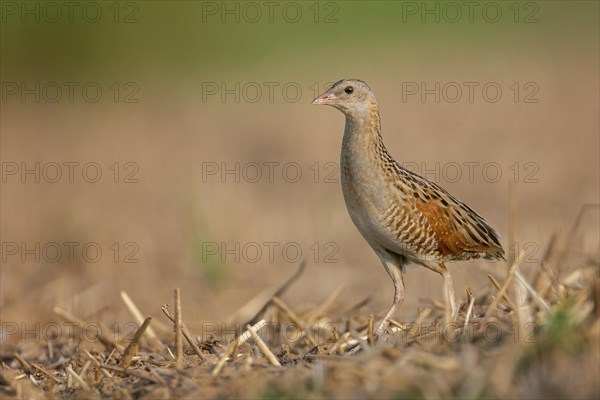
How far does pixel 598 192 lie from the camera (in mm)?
11586

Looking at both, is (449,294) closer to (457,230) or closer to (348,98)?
(457,230)

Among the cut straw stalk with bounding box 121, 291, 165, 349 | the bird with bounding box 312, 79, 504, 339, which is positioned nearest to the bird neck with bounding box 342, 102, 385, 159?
the bird with bounding box 312, 79, 504, 339

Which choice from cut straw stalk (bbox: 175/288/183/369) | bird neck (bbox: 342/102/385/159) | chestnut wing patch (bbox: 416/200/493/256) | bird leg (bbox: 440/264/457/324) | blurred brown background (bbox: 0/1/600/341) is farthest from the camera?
blurred brown background (bbox: 0/1/600/341)

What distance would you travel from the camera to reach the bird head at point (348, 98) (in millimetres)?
7125

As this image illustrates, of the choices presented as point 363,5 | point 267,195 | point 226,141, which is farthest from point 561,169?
point 363,5

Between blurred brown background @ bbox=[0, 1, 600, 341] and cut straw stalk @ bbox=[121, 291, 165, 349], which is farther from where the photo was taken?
blurred brown background @ bbox=[0, 1, 600, 341]

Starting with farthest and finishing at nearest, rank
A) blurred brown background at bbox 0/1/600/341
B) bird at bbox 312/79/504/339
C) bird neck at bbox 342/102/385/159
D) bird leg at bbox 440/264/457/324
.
Result: 1. blurred brown background at bbox 0/1/600/341
2. bird neck at bbox 342/102/385/159
3. bird at bbox 312/79/504/339
4. bird leg at bbox 440/264/457/324

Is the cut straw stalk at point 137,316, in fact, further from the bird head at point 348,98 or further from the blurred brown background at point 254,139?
the bird head at point 348,98

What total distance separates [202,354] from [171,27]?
50.9 ft

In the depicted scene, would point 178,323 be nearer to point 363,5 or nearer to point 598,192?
point 598,192

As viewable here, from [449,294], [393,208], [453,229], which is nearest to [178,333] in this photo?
[393,208]

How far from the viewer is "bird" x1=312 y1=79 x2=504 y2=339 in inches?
269

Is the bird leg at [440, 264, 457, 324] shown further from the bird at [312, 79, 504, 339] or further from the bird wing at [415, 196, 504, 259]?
the bird wing at [415, 196, 504, 259]

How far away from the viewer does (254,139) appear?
14.6 meters
